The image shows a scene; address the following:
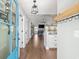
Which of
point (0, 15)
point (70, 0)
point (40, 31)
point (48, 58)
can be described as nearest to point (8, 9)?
point (0, 15)

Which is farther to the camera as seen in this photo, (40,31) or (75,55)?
(40,31)

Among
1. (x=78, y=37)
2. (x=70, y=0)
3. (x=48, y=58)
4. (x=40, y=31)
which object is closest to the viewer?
(x=78, y=37)

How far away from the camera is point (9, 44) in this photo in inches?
172

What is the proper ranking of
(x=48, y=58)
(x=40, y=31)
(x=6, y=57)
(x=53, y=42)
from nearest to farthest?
1. (x=6, y=57)
2. (x=48, y=58)
3. (x=53, y=42)
4. (x=40, y=31)

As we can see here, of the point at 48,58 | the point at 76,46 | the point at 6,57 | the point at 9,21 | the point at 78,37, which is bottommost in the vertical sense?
the point at 48,58

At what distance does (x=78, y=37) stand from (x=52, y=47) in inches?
290

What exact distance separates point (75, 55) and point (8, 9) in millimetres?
2442

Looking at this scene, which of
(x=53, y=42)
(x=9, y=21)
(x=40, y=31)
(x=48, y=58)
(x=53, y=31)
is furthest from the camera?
(x=40, y=31)

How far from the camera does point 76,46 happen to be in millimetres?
2521

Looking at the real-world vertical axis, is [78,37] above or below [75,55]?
above

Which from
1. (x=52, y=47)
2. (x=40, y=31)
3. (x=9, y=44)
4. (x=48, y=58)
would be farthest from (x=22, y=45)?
(x=40, y=31)

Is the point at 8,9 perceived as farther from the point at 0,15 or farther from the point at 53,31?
the point at 53,31

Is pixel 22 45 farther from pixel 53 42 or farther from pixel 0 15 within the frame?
pixel 0 15

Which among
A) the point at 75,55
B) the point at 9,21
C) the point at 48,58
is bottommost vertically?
the point at 48,58
